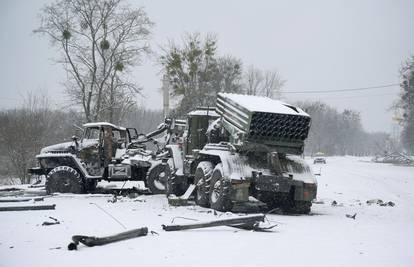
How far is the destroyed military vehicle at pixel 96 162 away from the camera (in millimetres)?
17516

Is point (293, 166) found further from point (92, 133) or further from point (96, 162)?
point (92, 133)

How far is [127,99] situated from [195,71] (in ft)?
17.2

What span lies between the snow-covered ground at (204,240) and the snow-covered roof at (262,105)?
2.75 m

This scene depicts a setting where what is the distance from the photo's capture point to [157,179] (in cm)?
1866

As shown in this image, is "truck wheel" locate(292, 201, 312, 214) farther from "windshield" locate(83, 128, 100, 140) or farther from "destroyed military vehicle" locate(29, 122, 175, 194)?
"windshield" locate(83, 128, 100, 140)

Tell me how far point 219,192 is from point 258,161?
4.42 feet

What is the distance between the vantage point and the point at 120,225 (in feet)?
33.9

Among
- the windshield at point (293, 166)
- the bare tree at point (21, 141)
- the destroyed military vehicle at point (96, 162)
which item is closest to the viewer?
the windshield at point (293, 166)

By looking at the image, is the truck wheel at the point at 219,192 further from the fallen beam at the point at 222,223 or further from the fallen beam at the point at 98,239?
the fallen beam at the point at 98,239

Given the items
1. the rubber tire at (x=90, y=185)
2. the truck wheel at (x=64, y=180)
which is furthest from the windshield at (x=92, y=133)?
the truck wheel at (x=64, y=180)

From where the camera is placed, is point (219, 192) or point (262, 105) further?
point (262, 105)

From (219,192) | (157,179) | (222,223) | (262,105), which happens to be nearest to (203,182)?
(219,192)

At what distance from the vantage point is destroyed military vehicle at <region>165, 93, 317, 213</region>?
1253 centimetres

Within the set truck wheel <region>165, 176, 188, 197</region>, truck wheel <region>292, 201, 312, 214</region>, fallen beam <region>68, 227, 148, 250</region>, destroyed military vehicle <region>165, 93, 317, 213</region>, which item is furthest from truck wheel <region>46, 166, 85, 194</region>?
fallen beam <region>68, 227, 148, 250</region>
